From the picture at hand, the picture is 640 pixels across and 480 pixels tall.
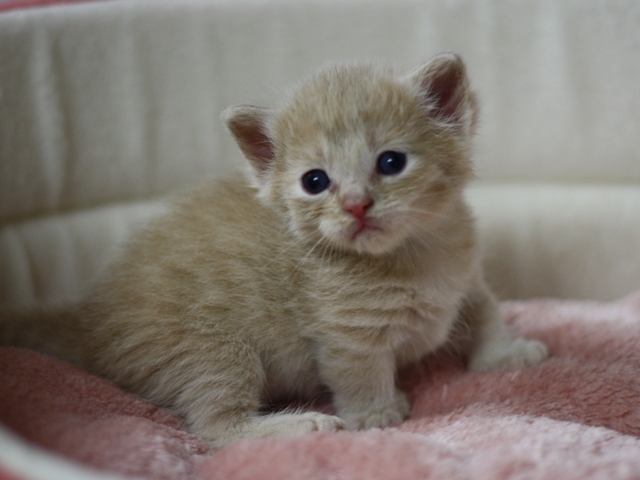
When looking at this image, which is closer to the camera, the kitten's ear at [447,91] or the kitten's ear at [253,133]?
the kitten's ear at [447,91]

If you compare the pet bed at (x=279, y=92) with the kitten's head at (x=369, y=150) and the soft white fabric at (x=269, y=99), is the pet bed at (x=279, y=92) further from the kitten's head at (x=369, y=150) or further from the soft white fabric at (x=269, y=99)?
the kitten's head at (x=369, y=150)

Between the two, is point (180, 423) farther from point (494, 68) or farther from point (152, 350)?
point (494, 68)

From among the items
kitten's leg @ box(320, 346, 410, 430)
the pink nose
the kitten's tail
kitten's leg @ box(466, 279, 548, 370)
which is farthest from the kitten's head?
the kitten's tail

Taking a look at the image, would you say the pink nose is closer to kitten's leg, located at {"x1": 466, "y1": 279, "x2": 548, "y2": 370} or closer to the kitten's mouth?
the kitten's mouth

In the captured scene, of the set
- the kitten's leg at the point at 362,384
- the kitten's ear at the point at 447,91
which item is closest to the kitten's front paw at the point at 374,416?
the kitten's leg at the point at 362,384

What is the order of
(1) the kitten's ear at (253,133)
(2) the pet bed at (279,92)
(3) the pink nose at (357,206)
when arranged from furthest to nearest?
1. (2) the pet bed at (279,92)
2. (1) the kitten's ear at (253,133)
3. (3) the pink nose at (357,206)

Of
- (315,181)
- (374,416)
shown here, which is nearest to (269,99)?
(315,181)

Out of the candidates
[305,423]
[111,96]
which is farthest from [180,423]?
[111,96]

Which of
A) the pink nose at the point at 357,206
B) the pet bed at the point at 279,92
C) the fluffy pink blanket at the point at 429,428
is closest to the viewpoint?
the fluffy pink blanket at the point at 429,428
